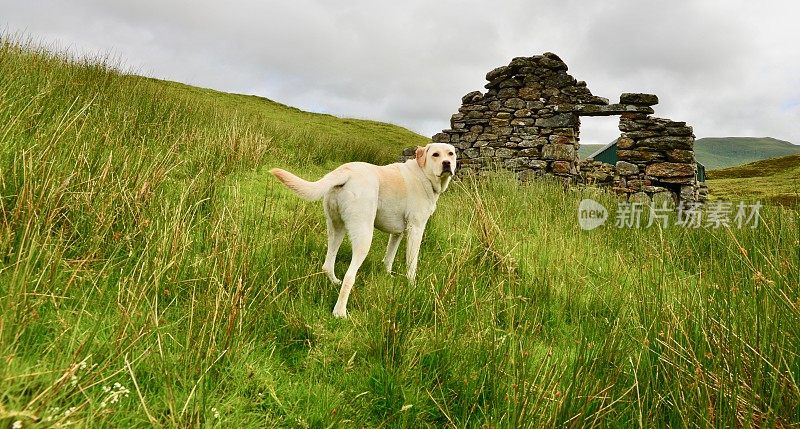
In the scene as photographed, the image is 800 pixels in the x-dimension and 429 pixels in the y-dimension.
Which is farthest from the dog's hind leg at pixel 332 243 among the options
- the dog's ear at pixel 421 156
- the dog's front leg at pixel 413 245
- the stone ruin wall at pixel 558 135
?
the stone ruin wall at pixel 558 135

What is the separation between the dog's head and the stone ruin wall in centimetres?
799

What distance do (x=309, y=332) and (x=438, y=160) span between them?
1.57 meters

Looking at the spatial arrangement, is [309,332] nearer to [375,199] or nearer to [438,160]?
[375,199]

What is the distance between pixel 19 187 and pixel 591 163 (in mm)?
11954

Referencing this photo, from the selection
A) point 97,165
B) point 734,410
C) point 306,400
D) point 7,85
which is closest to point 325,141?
point 7,85

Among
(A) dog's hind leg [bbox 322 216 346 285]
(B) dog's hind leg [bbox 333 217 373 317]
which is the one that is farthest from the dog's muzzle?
(A) dog's hind leg [bbox 322 216 346 285]

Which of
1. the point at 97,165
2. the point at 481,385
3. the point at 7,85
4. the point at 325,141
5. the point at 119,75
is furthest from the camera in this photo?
the point at 325,141

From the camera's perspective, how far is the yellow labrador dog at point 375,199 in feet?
9.29

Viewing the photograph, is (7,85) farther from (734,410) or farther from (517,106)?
(517,106)

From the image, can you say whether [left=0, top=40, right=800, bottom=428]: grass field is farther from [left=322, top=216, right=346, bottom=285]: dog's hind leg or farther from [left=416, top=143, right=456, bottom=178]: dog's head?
[left=416, top=143, right=456, bottom=178]: dog's head

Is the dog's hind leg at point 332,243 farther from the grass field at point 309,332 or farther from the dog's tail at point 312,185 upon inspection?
the dog's tail at point 312,185

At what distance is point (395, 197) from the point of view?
3184mm

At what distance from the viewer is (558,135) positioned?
11.7 metres

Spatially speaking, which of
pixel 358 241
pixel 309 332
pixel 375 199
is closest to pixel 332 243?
pixel 358 241
